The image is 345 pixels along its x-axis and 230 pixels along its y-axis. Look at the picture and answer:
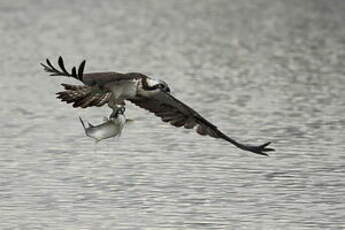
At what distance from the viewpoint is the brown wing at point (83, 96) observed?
23.3ft

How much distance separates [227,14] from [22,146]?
570 inches

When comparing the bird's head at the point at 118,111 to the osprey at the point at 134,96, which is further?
the bird's head at the point at 118,111

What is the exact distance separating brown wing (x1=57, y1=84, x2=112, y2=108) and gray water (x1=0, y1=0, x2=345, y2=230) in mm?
744

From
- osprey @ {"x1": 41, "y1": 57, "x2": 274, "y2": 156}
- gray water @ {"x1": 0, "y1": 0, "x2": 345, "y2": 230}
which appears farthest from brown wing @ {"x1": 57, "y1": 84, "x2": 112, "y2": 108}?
gray water @ {"x1": 0, "y1": 0, "x2": 345, "y2": 230}

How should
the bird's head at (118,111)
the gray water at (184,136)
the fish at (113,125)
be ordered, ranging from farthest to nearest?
the gray water at (184,136) < the fish at (113,125) < the bird's head at (118,111)

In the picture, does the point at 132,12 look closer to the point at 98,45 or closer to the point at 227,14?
the point at 227,14

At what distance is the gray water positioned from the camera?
8008 mm

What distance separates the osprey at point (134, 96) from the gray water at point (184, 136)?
0.53 m

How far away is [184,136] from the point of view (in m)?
10.9

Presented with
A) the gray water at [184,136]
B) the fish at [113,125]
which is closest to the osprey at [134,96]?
the fish at [113,125]

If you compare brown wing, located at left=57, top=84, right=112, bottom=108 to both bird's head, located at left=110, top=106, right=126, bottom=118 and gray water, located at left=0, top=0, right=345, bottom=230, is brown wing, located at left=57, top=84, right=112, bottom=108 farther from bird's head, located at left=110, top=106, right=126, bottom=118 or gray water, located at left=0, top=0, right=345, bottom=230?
gray water, located at left=0, top=0, right=345, bottom=230

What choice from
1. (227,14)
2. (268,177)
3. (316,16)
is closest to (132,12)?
(227,14)

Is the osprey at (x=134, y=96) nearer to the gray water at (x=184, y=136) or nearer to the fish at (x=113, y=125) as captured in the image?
the fish at (x=113, y=125)

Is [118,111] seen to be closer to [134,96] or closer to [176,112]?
[134,96]
